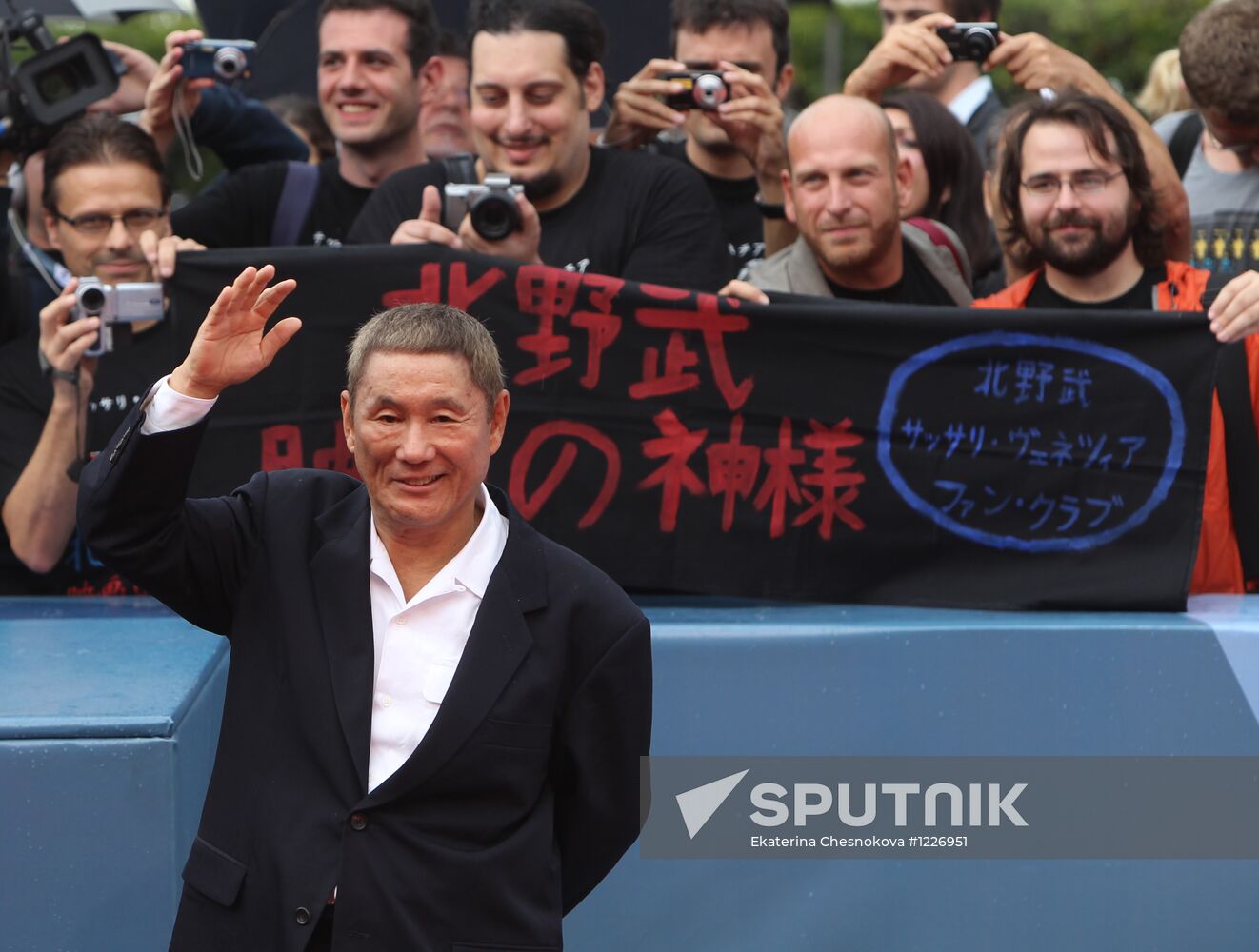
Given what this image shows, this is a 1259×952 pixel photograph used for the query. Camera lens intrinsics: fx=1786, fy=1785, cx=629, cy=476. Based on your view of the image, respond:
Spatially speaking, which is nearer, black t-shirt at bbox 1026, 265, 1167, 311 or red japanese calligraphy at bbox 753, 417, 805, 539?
red japanese calligraphy at bbox 753, 417, 805, 539

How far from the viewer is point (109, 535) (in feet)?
8.75

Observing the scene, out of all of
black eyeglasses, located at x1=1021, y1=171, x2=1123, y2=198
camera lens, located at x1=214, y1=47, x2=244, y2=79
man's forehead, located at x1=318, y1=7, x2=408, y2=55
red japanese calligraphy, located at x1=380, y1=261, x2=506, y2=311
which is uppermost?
man's forehead, located at x1=318, y1=7, x2=408, y2=55

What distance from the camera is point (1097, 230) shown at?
173 inches

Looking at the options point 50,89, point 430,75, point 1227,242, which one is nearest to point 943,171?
point 1227,242

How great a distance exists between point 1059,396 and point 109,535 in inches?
93.4

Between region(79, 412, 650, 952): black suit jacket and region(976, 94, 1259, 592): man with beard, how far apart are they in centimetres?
199

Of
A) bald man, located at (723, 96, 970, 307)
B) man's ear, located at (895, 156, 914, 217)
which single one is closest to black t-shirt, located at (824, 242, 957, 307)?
bald man, located at (723, 96, 970, 307)

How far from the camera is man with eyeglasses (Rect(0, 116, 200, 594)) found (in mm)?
4113

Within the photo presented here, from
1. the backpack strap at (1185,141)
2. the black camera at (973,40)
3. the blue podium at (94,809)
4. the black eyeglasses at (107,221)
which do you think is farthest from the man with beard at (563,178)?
the backpack strap at (1185,141)

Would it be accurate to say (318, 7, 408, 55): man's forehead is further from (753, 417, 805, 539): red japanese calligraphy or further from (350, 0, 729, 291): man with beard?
(753, 417, 805, 539): red japanese calligraphy

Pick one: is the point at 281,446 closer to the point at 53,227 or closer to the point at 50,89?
the point at 53,227

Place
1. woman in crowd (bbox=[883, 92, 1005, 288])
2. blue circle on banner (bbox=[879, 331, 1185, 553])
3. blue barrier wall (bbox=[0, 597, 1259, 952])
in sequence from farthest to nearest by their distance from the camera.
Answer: woman in crowd (bbox=[883, 92, 1005, 288]) → blue circle on banner (bbox=[879, 331, 1185, 553]) → blue barrier wall (bbox=[0, 597, 1259, 952])

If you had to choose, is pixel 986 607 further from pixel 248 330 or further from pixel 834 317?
pixel 248 330

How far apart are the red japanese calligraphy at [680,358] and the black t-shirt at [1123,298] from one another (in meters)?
0.81
